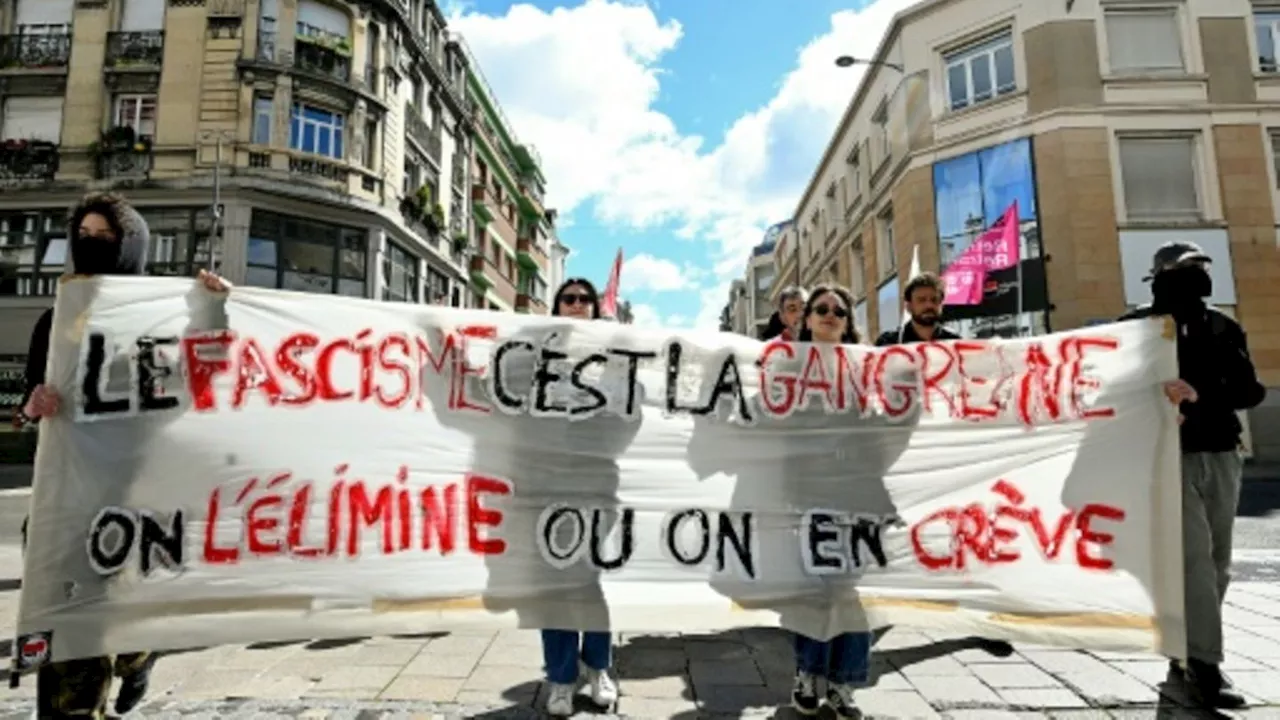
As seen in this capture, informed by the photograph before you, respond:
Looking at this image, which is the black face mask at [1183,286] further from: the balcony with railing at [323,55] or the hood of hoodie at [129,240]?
the balcony with railing at [323,55]

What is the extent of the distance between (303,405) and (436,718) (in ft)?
4.66

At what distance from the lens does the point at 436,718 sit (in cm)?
304

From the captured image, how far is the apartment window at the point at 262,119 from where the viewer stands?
70.3 feet

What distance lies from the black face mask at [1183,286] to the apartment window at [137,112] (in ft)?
83.6

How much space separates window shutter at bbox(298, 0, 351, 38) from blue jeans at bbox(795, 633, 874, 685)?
989 inches

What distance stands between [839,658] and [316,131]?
924 inches

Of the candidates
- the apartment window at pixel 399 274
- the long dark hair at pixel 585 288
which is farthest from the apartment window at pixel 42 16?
the long dark hair at pixel 585 288

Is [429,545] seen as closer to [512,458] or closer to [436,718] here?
[512,458]

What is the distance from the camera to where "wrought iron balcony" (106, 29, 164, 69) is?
2161cm

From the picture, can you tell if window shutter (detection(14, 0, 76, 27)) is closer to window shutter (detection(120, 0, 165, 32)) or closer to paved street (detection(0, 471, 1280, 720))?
window shutter (detection(120, 0, 165, 32))

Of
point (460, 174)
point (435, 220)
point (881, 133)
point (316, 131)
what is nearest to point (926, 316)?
point (881, 133)

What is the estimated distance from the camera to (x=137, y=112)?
71.4 feet

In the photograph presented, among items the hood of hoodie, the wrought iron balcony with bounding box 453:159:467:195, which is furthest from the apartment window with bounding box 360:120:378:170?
the hood of hoodie

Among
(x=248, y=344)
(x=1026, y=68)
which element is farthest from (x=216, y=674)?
(x=1026, y=68)
